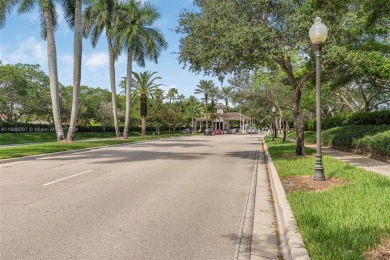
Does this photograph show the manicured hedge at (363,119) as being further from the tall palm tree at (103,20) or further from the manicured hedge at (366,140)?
the tall palm tree at (103,20)

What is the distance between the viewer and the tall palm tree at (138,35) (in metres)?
Answer: 38.5

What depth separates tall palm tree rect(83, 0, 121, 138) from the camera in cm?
3700

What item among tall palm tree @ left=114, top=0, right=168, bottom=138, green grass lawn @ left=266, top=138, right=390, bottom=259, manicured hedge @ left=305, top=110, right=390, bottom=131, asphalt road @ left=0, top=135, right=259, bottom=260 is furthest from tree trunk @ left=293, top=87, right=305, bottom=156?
tall palm tree @ left=114, top=0, right=168, bottom=138

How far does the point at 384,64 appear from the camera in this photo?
1784 centimetres

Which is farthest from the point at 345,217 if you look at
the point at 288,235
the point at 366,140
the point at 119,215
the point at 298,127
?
the point at 366,140

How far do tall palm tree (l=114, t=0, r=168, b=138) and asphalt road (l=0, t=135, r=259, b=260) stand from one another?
29202mm

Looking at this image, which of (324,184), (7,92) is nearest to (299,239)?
(324,184)

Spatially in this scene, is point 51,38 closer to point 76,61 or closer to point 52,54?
point 52,54

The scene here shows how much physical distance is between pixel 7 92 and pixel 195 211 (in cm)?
4488

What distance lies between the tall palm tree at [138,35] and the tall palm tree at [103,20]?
847mm

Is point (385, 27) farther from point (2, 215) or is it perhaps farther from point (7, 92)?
point (7, 92)

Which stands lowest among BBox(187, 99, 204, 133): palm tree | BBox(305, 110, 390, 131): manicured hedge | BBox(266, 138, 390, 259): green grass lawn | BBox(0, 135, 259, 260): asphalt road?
BBox(0, 135, 259, 260): asphalt road

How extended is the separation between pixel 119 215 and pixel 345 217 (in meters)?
3.74

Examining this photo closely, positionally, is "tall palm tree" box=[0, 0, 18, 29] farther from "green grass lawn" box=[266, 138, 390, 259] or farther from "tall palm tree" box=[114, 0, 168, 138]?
"green grass lawn" box=[266, 138, 390, 259]
